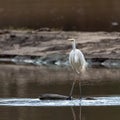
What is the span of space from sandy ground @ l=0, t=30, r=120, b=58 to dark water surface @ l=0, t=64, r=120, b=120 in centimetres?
353

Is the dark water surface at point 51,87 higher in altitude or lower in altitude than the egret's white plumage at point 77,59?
lower

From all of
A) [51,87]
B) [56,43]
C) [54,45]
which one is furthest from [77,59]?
[56,43]

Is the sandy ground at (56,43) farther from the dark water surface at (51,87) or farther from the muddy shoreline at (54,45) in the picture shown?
the dark water surface at (51,87)

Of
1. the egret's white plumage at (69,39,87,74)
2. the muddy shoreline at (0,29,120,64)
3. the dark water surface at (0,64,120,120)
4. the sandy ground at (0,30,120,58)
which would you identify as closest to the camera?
the dark water surface at (0,64,120,120)

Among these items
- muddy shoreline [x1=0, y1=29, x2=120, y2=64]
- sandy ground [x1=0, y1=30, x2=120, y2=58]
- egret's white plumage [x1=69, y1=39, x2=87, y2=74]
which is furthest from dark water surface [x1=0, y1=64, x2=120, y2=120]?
sandy ground [x1=0, y1=30, x2=120, y2=58]

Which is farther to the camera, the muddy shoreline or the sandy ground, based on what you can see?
the sandy ground

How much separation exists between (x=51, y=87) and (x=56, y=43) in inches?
478

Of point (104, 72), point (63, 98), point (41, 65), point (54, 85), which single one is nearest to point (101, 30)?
point (41, 65)

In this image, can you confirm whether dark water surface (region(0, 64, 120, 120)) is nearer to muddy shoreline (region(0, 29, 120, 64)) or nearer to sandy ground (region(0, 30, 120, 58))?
muddy shoreline (region(0, 29, 120, 64))

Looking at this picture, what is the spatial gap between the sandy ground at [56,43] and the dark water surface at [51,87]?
139 inches

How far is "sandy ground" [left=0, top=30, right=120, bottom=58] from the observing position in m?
28.0

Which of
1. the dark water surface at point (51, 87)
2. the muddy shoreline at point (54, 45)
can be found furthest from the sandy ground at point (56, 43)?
the dark water surface at point (51, 87)

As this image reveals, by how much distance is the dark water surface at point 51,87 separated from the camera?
41.8 ft
